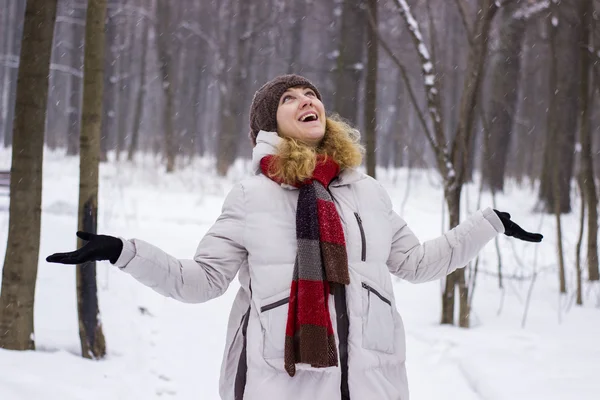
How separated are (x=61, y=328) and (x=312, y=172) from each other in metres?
3.17

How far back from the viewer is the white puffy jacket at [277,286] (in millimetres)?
1816

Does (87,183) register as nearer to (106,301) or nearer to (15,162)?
(15,162)

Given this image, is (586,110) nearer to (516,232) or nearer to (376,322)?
(516,232)

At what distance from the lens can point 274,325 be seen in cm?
183

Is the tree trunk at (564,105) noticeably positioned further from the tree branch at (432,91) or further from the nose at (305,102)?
the nose at (305,102)

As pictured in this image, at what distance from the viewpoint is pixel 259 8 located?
18781 millimetres

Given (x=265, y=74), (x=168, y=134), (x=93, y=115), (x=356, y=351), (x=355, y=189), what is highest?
(x=265, y=74)

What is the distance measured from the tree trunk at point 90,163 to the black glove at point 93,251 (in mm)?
2362

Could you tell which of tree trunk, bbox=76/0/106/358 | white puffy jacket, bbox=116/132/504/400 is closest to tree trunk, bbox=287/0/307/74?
tree trunk, bbox=76/0/106/358

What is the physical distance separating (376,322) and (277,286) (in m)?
0.32

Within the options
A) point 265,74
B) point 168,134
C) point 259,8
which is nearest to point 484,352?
point 168,134

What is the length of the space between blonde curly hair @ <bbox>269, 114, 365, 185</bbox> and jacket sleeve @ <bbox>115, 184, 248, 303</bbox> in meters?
0.16

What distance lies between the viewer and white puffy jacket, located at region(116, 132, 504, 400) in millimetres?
1816

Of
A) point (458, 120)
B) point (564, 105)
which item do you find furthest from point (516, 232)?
point (564, 105)
